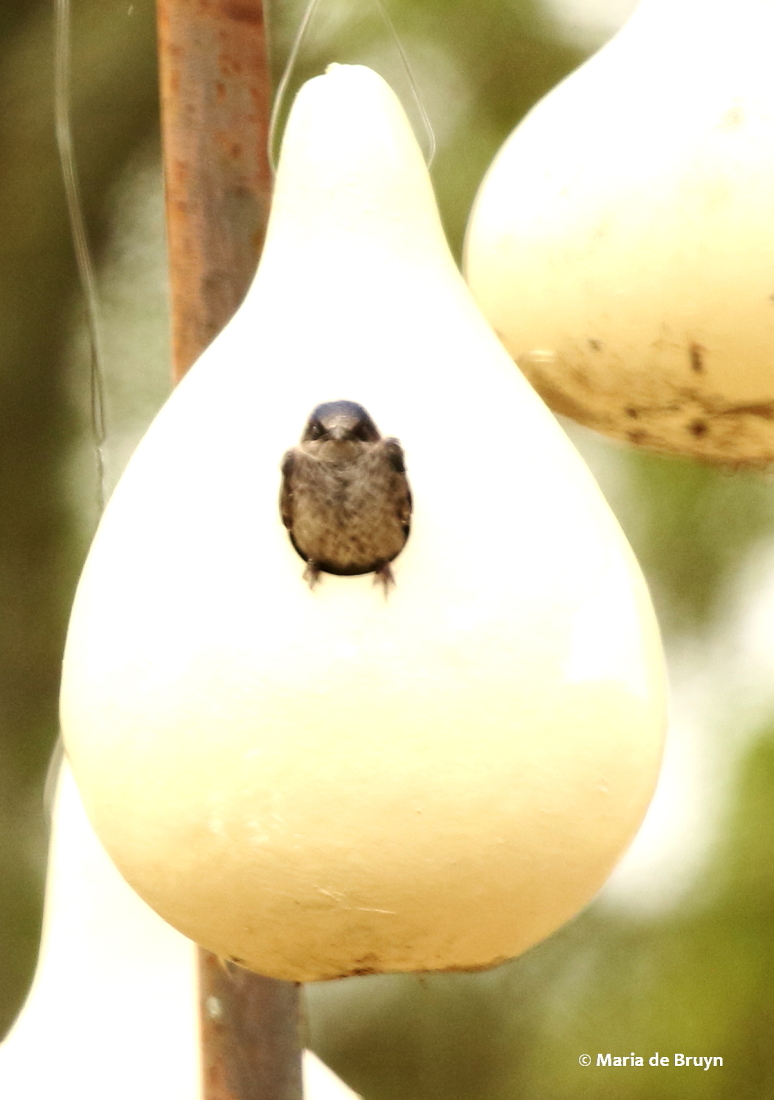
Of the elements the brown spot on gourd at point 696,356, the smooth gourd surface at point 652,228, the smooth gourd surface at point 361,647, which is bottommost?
the smooth gourd surface at point 361,647

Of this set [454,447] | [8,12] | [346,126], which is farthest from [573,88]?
[8,12]

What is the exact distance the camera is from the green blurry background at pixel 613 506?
1.63 m

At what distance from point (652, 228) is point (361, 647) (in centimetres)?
28

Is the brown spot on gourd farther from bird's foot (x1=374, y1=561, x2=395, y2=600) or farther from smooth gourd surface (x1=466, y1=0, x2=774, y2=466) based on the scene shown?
bird's foot (x1=374, y1=561, x2=395, y2=600)

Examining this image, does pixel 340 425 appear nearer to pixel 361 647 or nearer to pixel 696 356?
pixel 361 647

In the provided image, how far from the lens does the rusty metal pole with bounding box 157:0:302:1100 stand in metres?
0.82

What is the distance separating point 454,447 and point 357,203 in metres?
0.14

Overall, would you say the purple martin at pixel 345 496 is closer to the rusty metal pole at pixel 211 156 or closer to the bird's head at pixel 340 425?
the bird's head at pixel 340 425

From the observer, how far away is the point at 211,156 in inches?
32.3

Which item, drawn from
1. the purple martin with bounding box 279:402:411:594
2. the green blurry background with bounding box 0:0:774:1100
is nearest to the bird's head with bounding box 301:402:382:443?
the purple martin with bounding box 279:402:411:594

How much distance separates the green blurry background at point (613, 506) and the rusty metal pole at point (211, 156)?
0.70 meters

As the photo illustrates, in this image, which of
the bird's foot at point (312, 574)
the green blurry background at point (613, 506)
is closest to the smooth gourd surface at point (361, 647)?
the bird's foot at point (312, 574)

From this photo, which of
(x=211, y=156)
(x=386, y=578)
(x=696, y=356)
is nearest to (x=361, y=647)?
(x=386, y=578)

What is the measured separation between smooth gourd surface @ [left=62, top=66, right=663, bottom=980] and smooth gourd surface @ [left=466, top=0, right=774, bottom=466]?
0.08 meters
